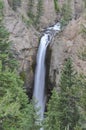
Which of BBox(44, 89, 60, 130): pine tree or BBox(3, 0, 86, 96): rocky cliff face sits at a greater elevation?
BBox(3, 0, 86, 96): rocky cliff face

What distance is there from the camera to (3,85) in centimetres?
2542

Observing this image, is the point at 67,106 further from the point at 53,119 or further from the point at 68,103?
the point at 53,119

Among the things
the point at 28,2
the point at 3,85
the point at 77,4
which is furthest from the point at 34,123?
the point at 77,4

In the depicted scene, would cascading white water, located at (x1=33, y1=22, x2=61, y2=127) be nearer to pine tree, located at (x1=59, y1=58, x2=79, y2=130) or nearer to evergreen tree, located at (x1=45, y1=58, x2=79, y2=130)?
evergreen tree, located at (x1=45, y1=58, x2=79, y2=130)

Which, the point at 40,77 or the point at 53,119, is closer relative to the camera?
the point at 53,119

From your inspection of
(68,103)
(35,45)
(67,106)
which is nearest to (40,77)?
Result: (35,45)

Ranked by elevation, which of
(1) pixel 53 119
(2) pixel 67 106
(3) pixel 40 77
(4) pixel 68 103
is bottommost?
(1) pixel 53 119

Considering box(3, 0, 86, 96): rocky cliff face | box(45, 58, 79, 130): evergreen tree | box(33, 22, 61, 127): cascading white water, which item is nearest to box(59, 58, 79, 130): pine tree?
box(45, 58, 79, 130): evergreen tree

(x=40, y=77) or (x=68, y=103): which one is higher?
(x=68, y=103)

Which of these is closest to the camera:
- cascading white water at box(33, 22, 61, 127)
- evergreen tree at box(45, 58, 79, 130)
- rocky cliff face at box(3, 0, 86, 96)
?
evergreen tree at box(45, 58, 79, 130)

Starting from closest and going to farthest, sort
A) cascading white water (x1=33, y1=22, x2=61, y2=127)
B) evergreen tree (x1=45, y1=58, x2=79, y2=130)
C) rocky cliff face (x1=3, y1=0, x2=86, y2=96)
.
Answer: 1. evergreen tree (x1=45, y1=58, x2=79, y2=130)
2. rocky cliff face (x1=3, y1=0, x2=86, y2=96)
3. cascading white water (x1=33, y1=22, x2=61, y2=127)

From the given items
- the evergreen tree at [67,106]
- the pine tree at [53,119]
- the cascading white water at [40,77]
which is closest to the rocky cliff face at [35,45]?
the cascading white water at [40,77]

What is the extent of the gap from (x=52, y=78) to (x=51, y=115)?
49.2 ft

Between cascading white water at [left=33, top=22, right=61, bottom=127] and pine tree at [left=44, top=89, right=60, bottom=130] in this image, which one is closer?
pine tree at [left=44, top=89, right=60, bottom=130]
